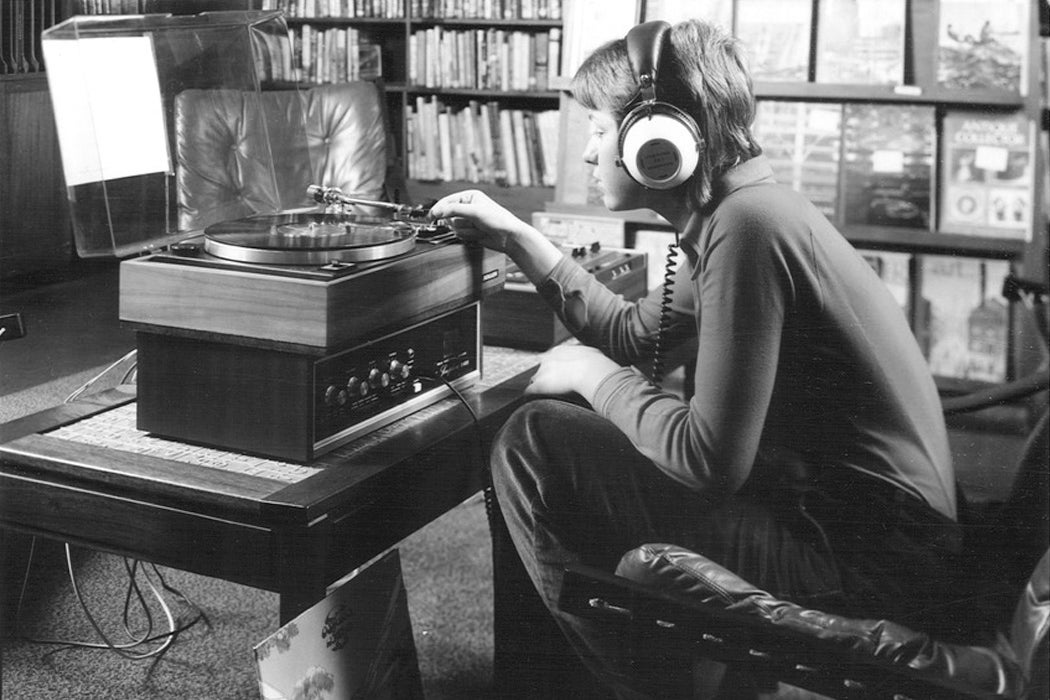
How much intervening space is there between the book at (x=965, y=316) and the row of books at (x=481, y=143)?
3.63 ft

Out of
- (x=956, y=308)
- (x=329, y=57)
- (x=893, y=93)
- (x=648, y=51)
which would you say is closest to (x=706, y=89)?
(x=648, y=51)

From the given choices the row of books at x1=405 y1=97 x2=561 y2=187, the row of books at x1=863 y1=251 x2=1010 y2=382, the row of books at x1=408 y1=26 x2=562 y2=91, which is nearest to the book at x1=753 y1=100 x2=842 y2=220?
the row of books at x1=863 y1=251 x2=1010 y2=382

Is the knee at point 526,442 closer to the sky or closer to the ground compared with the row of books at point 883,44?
closer to the ground

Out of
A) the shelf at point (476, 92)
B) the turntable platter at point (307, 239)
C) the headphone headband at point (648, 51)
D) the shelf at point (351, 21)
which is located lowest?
the turntable platter at point (307, 239)

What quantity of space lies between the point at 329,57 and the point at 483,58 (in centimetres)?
44

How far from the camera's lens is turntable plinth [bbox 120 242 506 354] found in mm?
1154

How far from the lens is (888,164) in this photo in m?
2.84

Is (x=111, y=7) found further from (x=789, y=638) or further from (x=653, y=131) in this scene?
(x=789, y=638)

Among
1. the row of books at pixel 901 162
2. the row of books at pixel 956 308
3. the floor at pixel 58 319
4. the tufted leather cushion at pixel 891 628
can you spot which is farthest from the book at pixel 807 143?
the floor at pixel 58 319

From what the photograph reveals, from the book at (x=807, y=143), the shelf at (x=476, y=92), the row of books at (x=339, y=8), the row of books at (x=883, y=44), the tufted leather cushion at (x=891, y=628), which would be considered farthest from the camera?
the book at (x=807, y=143)

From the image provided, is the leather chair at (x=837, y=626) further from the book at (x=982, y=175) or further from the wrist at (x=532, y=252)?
the book at (x=982, y=175)

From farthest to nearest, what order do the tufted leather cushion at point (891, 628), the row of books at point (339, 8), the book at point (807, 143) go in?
the book at point (807, 143)
the row of books at point (339, 8)
the tufted leather cushion at point (891, 628)

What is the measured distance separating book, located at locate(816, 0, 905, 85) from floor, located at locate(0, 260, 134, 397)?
6.05 feet

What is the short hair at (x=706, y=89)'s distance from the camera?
1241 mm
